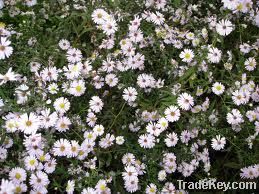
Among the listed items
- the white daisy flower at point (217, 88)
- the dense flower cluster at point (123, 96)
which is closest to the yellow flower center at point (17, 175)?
the dense flower cluster at point (123, 96)

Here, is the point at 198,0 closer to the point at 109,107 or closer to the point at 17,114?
the point at 109,107

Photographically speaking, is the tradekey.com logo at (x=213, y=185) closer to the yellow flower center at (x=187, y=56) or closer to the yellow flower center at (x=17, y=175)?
the yellow flower center at (x=187, y=56)

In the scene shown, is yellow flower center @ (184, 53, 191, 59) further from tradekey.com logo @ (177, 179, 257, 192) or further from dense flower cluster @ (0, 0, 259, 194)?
tradekey.com logo @ (177, 179, 257, 192)

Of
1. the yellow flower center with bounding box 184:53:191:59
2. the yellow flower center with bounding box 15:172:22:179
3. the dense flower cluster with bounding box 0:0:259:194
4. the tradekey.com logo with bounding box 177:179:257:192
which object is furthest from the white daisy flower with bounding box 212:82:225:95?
the yellow flower center with bounding box 15:172:22:179

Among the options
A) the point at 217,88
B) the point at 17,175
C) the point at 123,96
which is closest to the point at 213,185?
the point at 217,88

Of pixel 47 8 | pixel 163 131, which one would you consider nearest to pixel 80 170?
pixel 163 131

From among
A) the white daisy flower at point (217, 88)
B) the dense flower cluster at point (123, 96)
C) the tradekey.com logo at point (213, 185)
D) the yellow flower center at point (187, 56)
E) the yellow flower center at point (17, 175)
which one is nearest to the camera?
the yellow flower center at point (17, 175)

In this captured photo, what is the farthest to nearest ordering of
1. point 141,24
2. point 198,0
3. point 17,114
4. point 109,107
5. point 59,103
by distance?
point 198,0 < point 141,24 < point 109,107 < point 59,103 < point 17,114
